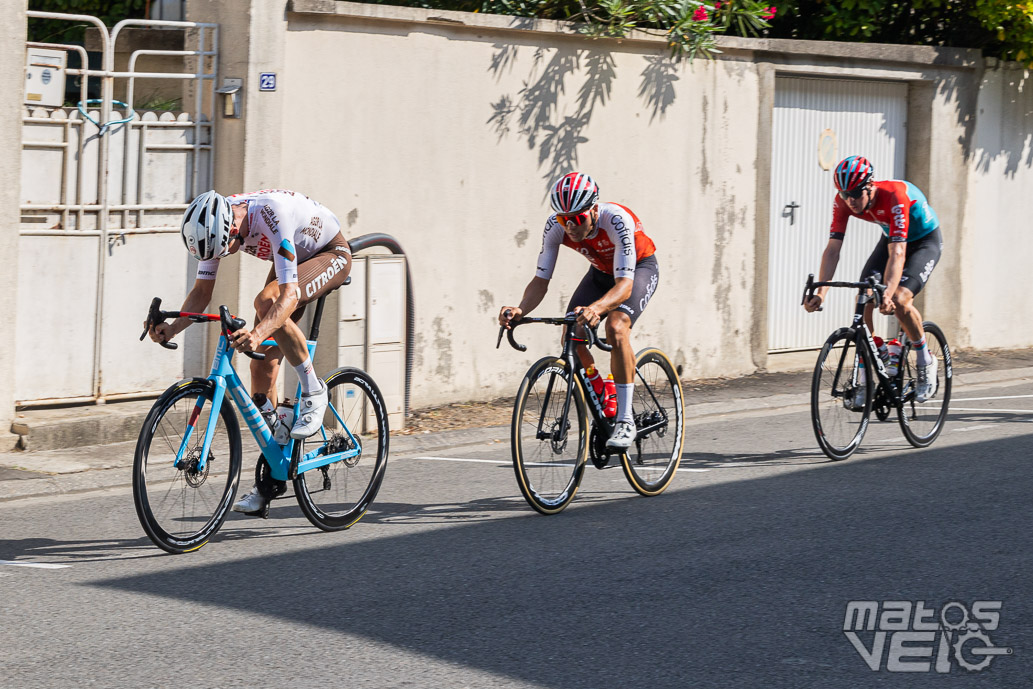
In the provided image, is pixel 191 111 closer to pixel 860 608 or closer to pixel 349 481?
pixel 349 481

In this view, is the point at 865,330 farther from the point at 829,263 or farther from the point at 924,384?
the point at 924,384

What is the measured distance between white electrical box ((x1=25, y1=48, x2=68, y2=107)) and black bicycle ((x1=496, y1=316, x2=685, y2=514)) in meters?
4.06

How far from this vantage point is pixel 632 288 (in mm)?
7621

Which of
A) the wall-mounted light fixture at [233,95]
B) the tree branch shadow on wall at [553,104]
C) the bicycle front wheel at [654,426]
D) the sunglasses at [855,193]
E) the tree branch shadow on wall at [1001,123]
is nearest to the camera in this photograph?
the bicycle front wheel at [654,426]

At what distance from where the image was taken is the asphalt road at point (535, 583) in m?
4.91

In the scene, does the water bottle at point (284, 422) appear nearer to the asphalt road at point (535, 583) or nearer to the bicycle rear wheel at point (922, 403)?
the asphalt road at point (535, 583)

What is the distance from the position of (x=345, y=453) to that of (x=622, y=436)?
1.55m

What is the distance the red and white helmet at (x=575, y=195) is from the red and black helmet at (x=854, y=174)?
2471 mm

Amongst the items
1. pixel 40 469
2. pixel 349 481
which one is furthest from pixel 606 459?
pixel 40 469

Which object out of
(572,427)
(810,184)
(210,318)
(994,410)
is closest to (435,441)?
(572,427)

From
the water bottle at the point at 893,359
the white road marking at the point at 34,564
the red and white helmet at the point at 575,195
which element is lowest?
the white road marking at the point at 34,564

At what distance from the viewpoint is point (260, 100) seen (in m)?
10.0

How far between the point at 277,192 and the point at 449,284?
15.3 feet

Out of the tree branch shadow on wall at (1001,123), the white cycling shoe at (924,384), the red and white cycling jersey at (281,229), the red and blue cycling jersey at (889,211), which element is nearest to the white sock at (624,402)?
the red and white cycling jersey at (281,229)
